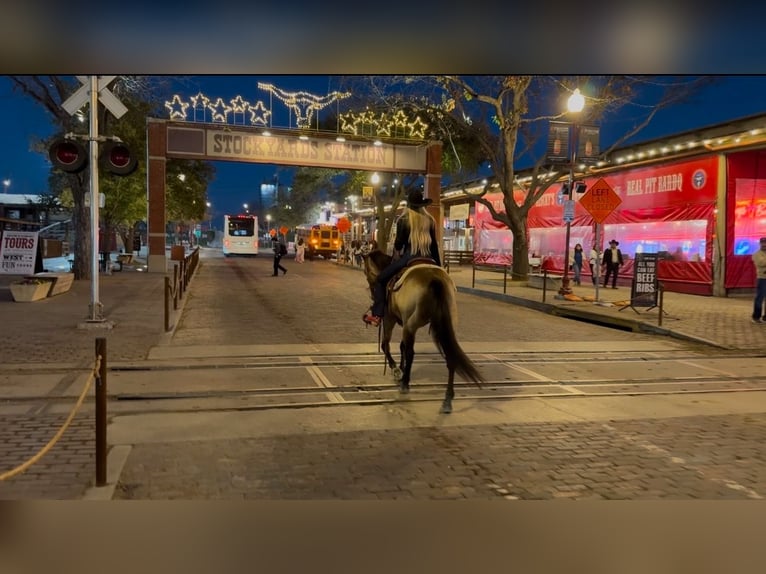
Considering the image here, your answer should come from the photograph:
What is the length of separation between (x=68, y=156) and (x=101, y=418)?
868cm

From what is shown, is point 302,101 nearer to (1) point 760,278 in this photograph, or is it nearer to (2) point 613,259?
(2) point 613,259

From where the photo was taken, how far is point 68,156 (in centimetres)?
1176

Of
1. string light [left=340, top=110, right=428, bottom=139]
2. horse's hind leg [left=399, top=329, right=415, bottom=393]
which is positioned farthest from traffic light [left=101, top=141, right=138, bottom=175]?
string light [left=340, top=110, right=428, bottom=139]

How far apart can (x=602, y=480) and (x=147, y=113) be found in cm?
3255

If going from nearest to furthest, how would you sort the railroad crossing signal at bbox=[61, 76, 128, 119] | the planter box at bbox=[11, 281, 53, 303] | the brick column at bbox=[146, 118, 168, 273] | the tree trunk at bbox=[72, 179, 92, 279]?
1. the railroad crossing signal at bbox=[61, 76, 128, 119]
2. the planter box at bbox=[11, 281, 53, 303]
3. the tree trunk at bbox=[72, 179, 92, 279]
4. the brick column at bbox=[146, 118, 168, 273]

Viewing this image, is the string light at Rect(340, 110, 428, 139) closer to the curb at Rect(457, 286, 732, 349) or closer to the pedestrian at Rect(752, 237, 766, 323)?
the curb at Rect(457, 286, 732, 349)

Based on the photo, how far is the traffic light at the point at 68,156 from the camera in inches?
459

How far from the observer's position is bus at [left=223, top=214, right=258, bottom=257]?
175 feet

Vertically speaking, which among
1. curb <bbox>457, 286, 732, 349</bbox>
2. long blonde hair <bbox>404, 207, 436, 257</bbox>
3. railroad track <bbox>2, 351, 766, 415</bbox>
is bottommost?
railroad track <bbox>2, 351, 766, 415</bbox>

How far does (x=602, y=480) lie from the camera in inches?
201

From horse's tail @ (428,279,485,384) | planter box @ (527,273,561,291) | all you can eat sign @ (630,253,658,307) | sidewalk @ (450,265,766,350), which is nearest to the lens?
horse's tail @ (428,279,485,384)

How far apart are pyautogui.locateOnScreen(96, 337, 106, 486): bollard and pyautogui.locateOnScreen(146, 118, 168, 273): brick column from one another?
26494 millimetres
